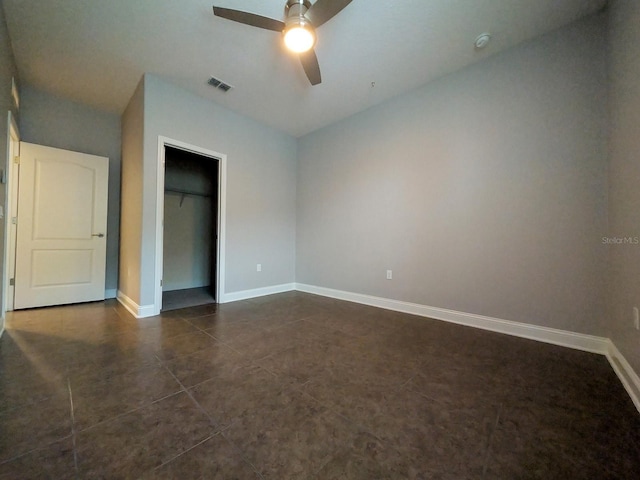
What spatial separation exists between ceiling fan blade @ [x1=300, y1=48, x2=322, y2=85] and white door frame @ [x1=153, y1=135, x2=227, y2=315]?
173cm

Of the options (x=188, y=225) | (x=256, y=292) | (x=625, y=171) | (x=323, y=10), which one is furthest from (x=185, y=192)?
(x=625, y=171)

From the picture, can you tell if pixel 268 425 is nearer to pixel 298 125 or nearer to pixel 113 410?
pixel 113 410

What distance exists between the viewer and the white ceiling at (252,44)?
6.38ft

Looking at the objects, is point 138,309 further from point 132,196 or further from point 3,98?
point 3,98

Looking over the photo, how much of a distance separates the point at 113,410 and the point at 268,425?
0.81 metres

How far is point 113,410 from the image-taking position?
1224 mm

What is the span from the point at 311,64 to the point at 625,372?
3196mm

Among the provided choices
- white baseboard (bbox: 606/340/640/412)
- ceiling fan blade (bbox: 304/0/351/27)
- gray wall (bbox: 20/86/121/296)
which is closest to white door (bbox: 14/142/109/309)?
gray wall (bbox: 20/86/121/296)

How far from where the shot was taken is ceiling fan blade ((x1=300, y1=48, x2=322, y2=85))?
6.59ft

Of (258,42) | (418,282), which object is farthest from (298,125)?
(418,282)

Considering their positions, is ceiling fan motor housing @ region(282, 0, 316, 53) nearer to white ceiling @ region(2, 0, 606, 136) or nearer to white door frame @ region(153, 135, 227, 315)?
white ceiling @ region(2, 0, 606, 136)

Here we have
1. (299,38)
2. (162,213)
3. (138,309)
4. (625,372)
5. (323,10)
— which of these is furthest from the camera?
(162,213)

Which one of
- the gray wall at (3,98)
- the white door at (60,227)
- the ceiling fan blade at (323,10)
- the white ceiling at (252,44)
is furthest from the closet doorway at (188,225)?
the ceiling fan blade at (323,10)

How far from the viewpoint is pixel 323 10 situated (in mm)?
1670
